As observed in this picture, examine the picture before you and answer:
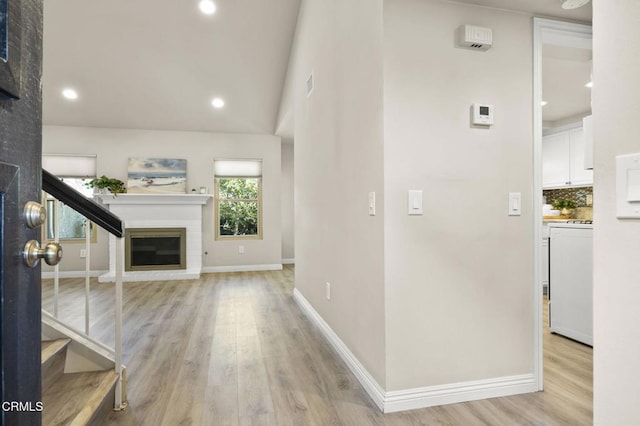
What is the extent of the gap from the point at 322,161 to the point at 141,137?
4.50 metres

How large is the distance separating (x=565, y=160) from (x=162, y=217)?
6288 mm

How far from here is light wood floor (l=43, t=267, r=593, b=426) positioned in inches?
74.6

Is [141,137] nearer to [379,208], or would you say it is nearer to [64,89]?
[64,89]

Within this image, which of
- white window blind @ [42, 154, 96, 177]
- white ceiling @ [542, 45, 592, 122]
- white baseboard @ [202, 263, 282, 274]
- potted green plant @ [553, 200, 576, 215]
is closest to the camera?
white ceiling @ [542, 45, 592, 122]

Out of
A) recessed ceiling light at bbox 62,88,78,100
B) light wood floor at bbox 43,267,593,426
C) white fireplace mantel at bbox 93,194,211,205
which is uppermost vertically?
recessed ceiling light at bbox 62,88,78,100

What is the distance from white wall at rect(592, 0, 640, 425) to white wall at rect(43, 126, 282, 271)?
6171mm

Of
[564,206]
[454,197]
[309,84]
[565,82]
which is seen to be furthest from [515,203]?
[564,206]

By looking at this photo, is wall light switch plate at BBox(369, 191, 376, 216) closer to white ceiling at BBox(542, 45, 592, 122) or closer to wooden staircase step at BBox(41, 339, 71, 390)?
white ceiling at BBox(542, 45, 592, 122)

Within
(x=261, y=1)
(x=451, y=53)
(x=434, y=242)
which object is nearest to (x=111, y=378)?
(x=434, y=242)

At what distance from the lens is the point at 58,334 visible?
6.66ft

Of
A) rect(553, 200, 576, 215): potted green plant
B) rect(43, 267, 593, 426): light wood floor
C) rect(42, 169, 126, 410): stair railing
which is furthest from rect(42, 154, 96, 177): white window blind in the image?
rect(553, 200, 576, 215): potted green plant

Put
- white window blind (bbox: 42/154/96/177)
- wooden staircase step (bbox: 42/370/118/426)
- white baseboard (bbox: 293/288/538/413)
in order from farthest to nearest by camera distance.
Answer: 1. white window blind (bbox: 42/154/96/177)
2. white baseboard (bbox: 293/288/538/413)
3. wooden staircase step (bbox: 42/370/118/426)

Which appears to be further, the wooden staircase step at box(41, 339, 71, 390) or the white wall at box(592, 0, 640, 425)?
the wooden staircase step at box(41, 339, 71, 390)

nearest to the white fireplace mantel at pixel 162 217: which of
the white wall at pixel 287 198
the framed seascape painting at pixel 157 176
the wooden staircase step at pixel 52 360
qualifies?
the framed seascape painting at pixel 157 176
